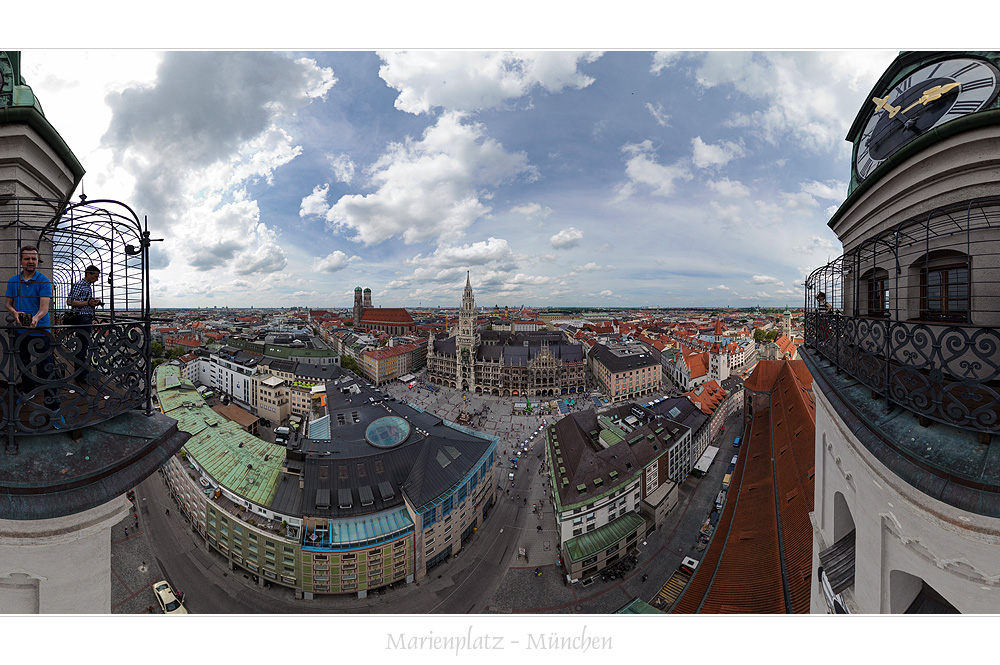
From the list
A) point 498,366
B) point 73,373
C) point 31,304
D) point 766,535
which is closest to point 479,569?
point 766,535

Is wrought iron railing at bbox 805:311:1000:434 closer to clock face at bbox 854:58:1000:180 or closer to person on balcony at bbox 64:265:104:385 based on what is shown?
clock face at bbox 854:58:1000:180

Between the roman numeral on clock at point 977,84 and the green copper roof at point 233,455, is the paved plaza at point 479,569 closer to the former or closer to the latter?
the green copper roof at point 233,455

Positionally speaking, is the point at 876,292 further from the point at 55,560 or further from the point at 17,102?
the point at 17,102

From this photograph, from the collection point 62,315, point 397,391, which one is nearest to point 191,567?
point 62,315

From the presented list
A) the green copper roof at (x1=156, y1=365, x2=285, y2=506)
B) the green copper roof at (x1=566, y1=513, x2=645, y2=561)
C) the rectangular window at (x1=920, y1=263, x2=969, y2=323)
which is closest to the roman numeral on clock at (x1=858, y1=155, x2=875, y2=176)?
the rectangular window at (x1=920, y1=263, x2=969, y2=323)

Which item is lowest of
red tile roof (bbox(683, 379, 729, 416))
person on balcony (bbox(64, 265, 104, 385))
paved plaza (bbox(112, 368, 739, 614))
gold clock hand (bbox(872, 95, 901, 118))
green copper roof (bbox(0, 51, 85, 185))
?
paved plaza (bbox(112, 368, 739, 614))

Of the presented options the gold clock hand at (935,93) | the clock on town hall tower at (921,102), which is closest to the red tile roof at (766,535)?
the clock on town hall tower at (921,102)

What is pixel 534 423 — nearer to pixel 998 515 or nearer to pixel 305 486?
pixel 305 486

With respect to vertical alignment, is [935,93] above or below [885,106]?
below
